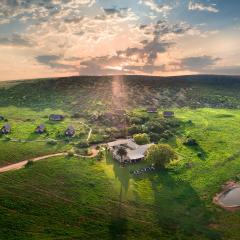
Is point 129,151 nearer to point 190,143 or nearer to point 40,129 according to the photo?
point 190,143

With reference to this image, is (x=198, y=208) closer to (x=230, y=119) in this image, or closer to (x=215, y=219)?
(x=215, y=219)

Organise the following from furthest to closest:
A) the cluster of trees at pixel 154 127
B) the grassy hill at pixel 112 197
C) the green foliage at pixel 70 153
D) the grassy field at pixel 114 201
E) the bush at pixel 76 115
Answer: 1. the bush at pixel 76 115
2. the cluster of trees at pixel 154 127
3. the green foliage at pixel 70 153
4. the grassy hill at pixel 112 197
5. the grassy field at pixel 114 201

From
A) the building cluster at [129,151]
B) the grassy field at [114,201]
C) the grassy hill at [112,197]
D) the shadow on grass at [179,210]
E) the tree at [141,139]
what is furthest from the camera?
the tree at [141,139]

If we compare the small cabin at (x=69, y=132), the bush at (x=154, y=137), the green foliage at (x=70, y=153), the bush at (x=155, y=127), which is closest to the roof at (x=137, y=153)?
the bush at (x=154, y=137)

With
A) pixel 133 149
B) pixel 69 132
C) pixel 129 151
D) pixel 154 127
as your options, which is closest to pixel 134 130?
pixel 154 127

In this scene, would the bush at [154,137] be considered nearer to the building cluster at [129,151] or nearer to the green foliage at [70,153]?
the building cluster at [129,151]

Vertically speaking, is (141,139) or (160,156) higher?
(160,156)

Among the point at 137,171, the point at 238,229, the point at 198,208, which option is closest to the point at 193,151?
the point at 137,171
